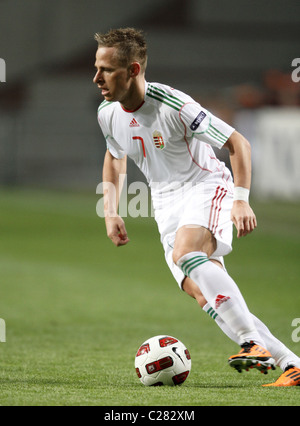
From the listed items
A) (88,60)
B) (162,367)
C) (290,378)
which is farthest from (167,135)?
(88,60)

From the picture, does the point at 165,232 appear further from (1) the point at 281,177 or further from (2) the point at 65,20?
(2) the point at 65,20

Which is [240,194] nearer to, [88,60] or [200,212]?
[200,212]

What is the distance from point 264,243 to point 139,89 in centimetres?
1125

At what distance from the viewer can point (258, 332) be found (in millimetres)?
4992

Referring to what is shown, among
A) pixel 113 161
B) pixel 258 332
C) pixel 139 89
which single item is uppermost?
pixel 139 89

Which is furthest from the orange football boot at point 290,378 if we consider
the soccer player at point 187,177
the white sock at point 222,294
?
the white sock at point 222,294

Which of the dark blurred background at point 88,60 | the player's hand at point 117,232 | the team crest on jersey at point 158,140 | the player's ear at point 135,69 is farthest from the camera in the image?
the dark blurred background at point 88,60

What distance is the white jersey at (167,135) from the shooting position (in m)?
4.88

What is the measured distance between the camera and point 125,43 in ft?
16.1

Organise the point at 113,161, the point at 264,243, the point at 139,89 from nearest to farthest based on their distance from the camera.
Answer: the point at 139,89
the point at 113,161
the point at 264,243

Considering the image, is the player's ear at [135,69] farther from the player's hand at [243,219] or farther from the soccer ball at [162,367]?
the soccer ball at [162,367]

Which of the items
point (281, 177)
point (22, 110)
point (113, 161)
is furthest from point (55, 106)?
point (113, 161)

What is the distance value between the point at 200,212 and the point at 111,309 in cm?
502

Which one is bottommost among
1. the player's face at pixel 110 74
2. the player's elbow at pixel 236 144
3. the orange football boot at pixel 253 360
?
the orange football boot at pixel 253 360
